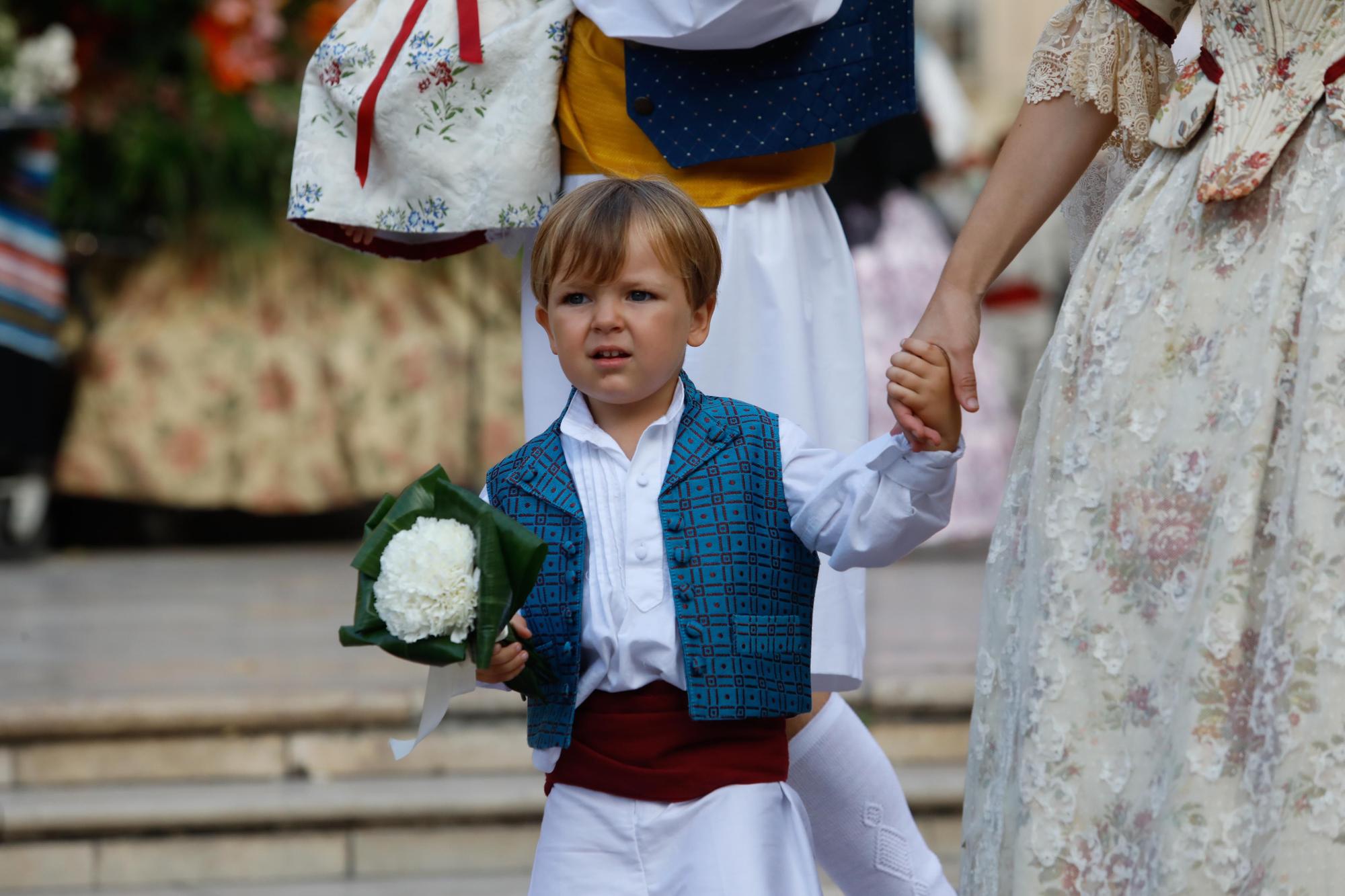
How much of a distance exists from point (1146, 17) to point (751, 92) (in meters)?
0.55

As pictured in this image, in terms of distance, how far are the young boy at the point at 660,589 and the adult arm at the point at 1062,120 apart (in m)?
0.23

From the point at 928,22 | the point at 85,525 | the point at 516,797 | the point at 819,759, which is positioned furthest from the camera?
the point at 928,22

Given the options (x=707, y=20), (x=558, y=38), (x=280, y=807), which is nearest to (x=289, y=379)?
(x=280, y=807)

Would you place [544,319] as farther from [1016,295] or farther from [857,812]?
[1016,295]

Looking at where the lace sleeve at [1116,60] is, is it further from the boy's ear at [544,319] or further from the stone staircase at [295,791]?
the stone staircase at [295,791]

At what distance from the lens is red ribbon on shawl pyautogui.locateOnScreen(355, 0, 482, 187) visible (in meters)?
2.38

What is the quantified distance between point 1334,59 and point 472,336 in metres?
5.46

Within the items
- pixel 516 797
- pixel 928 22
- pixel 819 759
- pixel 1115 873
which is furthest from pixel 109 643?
pixel 928 22

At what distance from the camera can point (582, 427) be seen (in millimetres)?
2127

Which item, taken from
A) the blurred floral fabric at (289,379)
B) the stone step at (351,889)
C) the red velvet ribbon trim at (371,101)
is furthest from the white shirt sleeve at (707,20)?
the blurred floral fabric at (289,379)

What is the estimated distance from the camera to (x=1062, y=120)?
1967mm

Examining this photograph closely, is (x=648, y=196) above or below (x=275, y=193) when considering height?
below

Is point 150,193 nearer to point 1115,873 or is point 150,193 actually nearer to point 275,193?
point 275,193

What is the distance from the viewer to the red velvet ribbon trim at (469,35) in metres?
2.38
